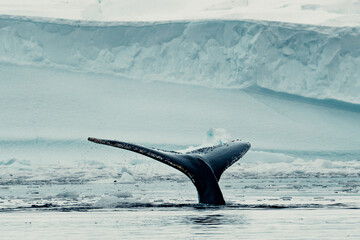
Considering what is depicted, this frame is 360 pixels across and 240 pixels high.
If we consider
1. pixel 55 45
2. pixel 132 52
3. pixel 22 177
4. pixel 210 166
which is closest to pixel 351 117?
pixel 132 52

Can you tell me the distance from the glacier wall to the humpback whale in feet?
72.3

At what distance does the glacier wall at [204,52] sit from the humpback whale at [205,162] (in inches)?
868

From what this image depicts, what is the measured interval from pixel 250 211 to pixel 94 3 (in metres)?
30.6

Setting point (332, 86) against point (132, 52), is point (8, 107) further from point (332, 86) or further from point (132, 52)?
point (332, 86)

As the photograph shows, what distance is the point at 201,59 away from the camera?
35.6m

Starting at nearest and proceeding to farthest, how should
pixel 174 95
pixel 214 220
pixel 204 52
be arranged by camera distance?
pixel 214 220 → pixel 204 52 → pixel 174 95

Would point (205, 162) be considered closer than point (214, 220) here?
No

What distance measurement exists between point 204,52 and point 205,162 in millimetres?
23395

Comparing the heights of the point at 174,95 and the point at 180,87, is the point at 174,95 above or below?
below

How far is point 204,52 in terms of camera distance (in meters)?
35.7

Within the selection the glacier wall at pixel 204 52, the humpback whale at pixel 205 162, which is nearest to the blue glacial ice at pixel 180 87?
the glacier wall at pixel 204 52

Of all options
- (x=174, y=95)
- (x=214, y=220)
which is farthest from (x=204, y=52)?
(x=214, y=220)

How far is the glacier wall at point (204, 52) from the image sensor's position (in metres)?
34.6

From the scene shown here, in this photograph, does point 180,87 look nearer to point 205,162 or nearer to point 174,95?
point 174,95
